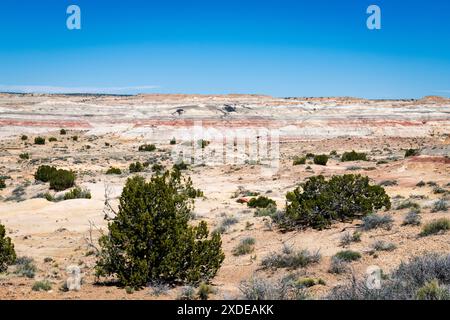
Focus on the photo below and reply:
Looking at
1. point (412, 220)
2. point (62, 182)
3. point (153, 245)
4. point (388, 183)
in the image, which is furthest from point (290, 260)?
point (62, 182)

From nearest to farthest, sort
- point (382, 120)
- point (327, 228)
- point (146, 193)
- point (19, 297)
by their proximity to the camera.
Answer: point (19, 297) < point (146, 193) < point (327, 228) < point (382, 120)

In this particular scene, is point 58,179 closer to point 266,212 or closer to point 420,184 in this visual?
point 266,212

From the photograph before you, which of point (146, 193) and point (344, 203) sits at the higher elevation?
point (146, 193)

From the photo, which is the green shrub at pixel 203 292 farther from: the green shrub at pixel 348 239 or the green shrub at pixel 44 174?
the green shrub at pixel 44 174

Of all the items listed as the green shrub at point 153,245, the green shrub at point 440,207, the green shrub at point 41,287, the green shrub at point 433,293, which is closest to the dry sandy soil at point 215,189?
the green shrub at point 41,287

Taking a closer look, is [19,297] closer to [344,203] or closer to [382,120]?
[344,203]

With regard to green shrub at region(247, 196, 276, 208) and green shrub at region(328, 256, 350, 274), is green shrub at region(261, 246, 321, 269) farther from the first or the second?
green shrub at region(247, 196, 276, 208)

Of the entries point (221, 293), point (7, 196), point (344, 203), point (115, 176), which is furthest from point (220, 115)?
point (221, 293)
